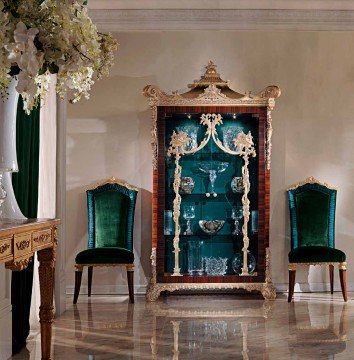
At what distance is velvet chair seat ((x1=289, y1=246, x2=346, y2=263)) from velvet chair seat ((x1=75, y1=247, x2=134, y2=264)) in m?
1.59

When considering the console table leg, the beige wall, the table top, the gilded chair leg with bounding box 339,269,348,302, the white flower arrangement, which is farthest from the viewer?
the beige wall

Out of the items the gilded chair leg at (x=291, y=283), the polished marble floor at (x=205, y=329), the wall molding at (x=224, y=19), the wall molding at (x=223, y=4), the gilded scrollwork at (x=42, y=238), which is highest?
the wall molding at (x=223, y=4)

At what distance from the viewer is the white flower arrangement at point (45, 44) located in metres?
3.09

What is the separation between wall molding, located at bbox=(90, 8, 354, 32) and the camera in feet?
26.5

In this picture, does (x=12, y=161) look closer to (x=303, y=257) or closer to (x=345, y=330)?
(x=345, y=330)

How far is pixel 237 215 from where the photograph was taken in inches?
310

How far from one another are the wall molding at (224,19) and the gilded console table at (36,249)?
163 inches

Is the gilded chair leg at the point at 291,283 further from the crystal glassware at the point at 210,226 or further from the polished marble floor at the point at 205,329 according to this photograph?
the crystal glassware at the point at 210,226

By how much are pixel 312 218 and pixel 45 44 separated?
16.5ft

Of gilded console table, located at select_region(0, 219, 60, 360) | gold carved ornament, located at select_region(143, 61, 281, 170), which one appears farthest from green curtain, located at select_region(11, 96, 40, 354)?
gold carved ornament, located at select_region(143, 61, 281, 170)

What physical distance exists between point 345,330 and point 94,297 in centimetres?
288

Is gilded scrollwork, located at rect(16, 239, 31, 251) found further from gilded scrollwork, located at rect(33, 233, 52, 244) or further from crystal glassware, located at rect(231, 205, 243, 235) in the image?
crystal glassware, located at rect(231, 205, 243, 235)

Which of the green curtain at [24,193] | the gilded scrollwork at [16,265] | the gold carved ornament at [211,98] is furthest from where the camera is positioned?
the gold carved ornament at [211,98]

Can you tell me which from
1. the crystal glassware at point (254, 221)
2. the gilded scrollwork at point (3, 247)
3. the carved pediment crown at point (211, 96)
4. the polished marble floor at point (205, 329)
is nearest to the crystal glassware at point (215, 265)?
the polished marble floor at point (205, 329)
